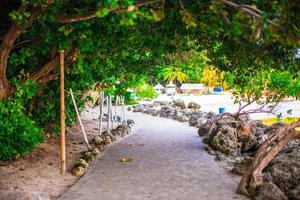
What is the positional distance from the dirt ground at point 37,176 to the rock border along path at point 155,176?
0.39m

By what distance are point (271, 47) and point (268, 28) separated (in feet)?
19.9

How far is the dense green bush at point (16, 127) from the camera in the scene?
850cm

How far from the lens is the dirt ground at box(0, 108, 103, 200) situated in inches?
288

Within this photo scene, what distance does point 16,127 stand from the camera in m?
8.59

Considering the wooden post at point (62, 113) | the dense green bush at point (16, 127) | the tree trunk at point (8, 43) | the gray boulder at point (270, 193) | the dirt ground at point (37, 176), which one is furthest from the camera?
the wooden post at point (62, 113)

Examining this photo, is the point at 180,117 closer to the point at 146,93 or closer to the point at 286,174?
the point at 286,174

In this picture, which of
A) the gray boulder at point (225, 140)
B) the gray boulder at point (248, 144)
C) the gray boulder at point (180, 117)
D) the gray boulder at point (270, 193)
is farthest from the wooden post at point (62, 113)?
the gray boulder at point (180, 117)

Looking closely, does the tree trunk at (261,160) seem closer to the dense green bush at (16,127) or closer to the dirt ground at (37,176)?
the dirt ground at (37,176)

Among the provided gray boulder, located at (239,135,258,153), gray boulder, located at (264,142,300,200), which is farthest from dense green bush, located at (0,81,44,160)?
gray boulder, located at (239,135,258,153)

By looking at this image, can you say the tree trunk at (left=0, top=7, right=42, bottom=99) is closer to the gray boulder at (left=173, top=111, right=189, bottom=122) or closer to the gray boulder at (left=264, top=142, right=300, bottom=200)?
the gray boulder at (left=264, top=142, right=300, bottom=200)

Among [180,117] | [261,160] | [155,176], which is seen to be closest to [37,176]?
[155,176]

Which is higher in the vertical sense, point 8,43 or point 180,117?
point 8,43

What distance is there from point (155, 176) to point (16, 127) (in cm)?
290

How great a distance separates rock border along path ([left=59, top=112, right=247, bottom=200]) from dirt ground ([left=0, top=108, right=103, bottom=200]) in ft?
1.29
